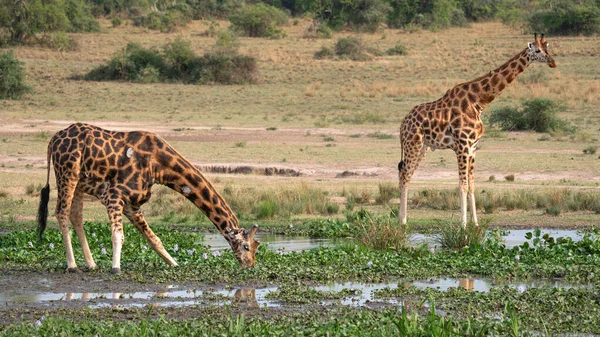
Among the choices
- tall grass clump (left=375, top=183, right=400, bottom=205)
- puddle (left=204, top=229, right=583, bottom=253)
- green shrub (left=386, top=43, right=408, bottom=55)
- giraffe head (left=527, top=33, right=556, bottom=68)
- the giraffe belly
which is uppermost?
giraffe head (left=527, top=33, right=556, bottom=68)

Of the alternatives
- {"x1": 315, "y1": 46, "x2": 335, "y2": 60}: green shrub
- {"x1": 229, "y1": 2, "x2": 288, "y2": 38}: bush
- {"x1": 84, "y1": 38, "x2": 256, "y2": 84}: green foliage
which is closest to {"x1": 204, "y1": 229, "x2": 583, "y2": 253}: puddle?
{"x1": 84, "y1": 38, "x2": 256, "y2": 84}: green foliage

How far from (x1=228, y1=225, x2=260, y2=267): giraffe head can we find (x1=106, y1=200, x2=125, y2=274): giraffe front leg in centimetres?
124

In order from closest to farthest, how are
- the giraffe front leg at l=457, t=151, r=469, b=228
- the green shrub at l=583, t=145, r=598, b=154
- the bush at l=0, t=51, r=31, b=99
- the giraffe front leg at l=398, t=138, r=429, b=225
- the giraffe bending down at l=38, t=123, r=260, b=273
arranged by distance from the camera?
1. the giraffe bending down at l=38, t=123, r=260, b=273
2. the giraffe front leg at l=457, t=151, r=469, b=228
3. the giraffe front leg at l=398, t=138, r=429, b=225
4. the green shrub at l=583, t=145, r=598, b=154
5. the bush at l=0, t=51, r=31, b=99

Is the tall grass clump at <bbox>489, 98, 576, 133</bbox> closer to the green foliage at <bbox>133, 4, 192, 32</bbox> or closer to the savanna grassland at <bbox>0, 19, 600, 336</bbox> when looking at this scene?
the savanna grassland at <bbox>0, 19, 600, 336</bbox>

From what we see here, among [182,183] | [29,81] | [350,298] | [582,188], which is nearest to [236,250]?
[182,183]

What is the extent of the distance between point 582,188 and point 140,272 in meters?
11.8

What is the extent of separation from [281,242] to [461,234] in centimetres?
279

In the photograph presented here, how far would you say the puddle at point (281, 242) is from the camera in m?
14.0

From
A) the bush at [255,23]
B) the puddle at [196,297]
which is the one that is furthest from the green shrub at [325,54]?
the puddle at [196,297]

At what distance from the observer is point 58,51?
48.0m

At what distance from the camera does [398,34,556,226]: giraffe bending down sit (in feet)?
49.8

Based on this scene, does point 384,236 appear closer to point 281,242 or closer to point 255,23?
point 281,242

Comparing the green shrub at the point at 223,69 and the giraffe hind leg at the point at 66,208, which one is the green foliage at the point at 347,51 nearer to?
the green shrub at the point at 223,69

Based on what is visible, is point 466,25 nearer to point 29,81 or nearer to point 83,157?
point 29,81
